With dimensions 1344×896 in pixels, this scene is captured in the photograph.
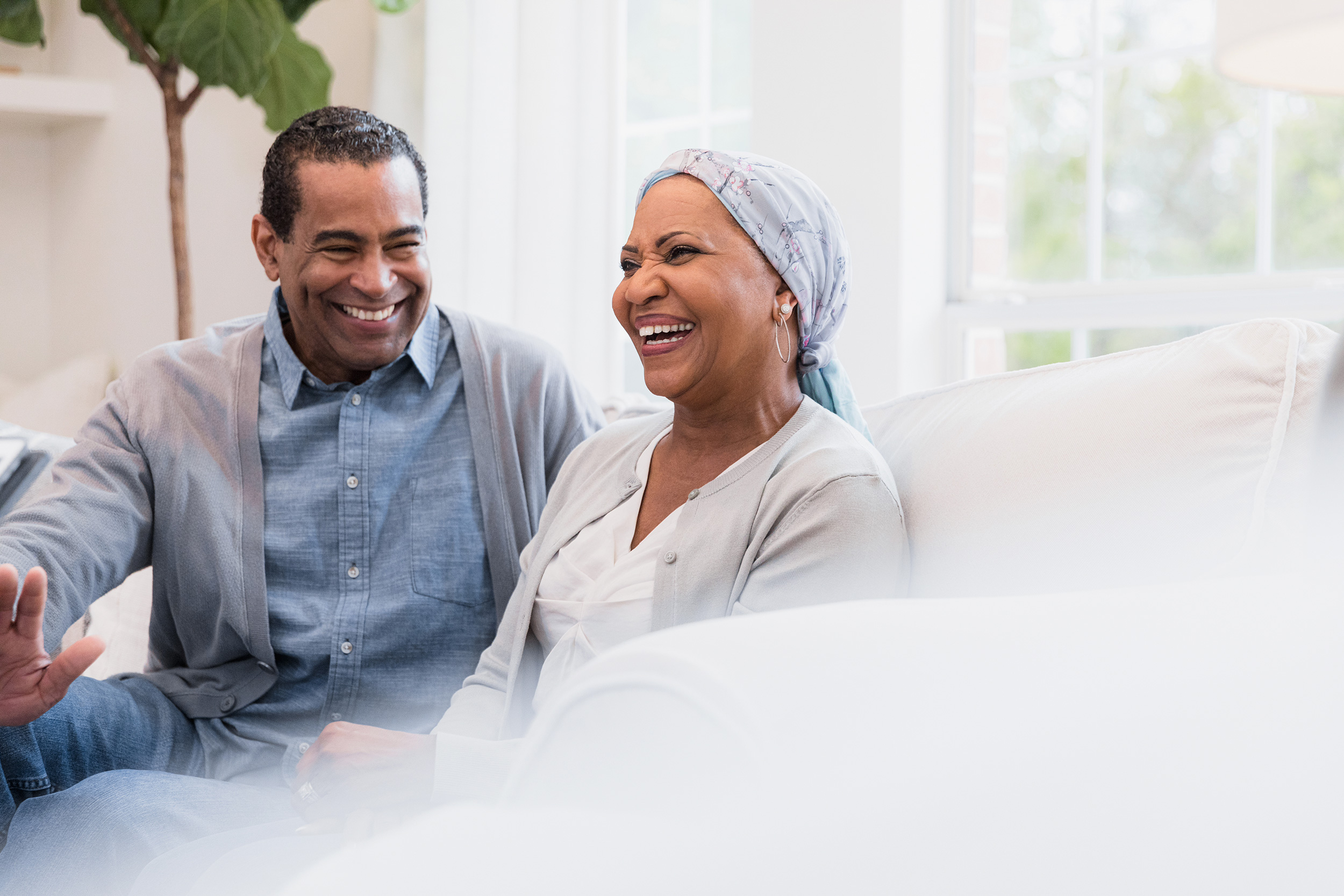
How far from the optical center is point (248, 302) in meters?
3.87

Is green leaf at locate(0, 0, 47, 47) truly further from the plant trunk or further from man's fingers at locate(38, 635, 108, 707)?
man's fingers at locate(38, 635, 108, 707)

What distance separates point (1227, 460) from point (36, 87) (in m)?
3.84

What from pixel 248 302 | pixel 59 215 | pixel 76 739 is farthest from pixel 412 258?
pixel 59 215

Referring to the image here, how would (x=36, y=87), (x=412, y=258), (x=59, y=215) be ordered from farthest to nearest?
1. (x=59, y=215)
2. (x=36, y=87)
3. (x=412, y=258)

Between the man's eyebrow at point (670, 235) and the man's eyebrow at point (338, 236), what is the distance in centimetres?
52

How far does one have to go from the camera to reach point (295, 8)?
122 inches

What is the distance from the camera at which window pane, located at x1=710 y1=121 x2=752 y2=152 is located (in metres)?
2.96

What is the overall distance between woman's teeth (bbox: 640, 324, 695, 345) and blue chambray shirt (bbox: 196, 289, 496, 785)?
44 centimetres

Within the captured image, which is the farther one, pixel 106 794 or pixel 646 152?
pixel 646 152

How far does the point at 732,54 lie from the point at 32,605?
7.58ft

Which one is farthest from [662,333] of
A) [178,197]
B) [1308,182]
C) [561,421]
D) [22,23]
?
[22,23]

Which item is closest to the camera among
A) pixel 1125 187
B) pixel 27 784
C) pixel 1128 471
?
pixel 1128 471

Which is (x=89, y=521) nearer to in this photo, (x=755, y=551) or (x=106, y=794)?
(x=106, y=794)

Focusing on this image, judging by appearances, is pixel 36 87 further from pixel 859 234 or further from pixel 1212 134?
pixel 1212 134
